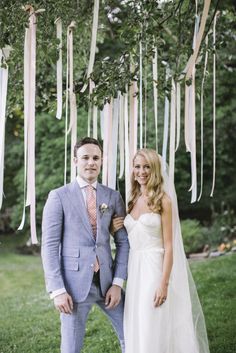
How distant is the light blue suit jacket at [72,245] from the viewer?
2.99m

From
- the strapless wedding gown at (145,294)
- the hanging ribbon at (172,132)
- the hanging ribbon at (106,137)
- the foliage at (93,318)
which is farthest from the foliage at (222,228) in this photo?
the strapless wedding gown at (145,294)

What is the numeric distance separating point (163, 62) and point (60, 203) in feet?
5.90

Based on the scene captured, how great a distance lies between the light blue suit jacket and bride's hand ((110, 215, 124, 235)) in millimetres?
70

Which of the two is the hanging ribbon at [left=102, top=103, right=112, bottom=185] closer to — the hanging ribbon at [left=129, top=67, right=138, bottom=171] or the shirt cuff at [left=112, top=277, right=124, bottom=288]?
the hanging ribbon at [left=129, top=67, right=138, bottom=171]

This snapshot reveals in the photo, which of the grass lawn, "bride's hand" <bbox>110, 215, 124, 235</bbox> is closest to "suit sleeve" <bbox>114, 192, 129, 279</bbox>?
"bride's hand" <bbox>110, 215, 124, 235</bbox>

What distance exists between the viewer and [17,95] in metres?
4.45

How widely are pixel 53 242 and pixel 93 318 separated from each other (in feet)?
9.76

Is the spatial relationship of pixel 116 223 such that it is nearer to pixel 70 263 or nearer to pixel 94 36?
pixel 70 263

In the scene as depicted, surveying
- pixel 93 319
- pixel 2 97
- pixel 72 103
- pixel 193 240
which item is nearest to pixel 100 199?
pixel 72 103

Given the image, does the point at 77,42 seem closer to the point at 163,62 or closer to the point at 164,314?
the point at 163,62

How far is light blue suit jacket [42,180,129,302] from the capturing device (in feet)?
9.82

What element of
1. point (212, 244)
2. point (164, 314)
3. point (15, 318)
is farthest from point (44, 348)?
point (212, 244)

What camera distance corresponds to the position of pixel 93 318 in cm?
576

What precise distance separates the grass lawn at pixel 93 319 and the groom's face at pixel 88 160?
6.79 feet
